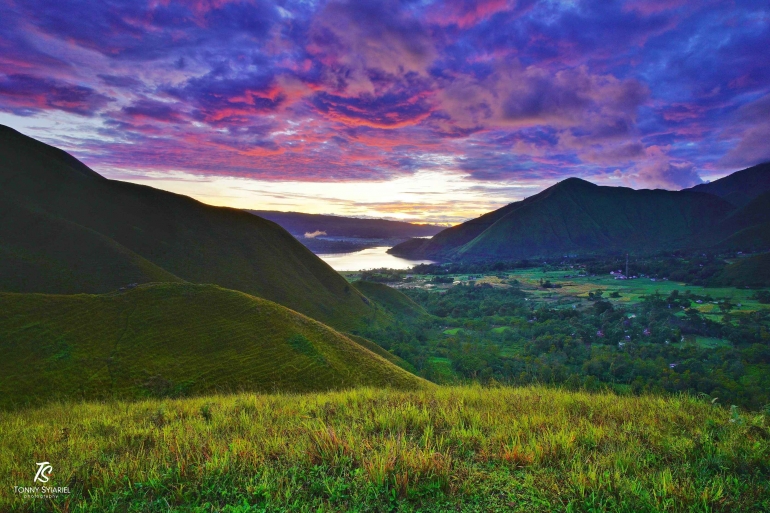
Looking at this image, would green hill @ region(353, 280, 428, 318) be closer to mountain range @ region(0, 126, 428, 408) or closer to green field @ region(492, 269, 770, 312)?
mountain range @ region(0, 126, 428, 408)

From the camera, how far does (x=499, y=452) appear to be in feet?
17.8

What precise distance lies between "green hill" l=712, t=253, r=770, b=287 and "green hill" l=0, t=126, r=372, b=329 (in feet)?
412

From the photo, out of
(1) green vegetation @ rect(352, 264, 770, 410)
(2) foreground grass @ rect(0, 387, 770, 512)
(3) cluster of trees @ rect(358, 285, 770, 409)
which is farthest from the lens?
(1) green vegetation @ rect(352, 264, 770, 410)

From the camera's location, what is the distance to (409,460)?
15.9 feet

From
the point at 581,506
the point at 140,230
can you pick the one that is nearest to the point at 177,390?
the point at 581,506

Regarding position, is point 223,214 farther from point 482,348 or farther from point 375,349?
point 482,348

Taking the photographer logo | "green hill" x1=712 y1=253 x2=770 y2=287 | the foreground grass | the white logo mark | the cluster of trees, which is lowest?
the cluster of trees

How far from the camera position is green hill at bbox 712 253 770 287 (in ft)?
362

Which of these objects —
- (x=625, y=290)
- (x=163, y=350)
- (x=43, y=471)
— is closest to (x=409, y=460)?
(x=43, y=471)

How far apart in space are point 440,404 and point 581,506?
411 centimetres

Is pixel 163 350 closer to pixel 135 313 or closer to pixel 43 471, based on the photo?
pixel 135 313

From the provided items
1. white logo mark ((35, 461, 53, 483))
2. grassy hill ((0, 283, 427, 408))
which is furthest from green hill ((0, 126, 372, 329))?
white logo mark ((35, 461, 53, 483))

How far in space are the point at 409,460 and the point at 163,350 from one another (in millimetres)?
21511

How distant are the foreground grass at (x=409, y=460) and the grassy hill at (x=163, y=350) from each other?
38.7 feet
